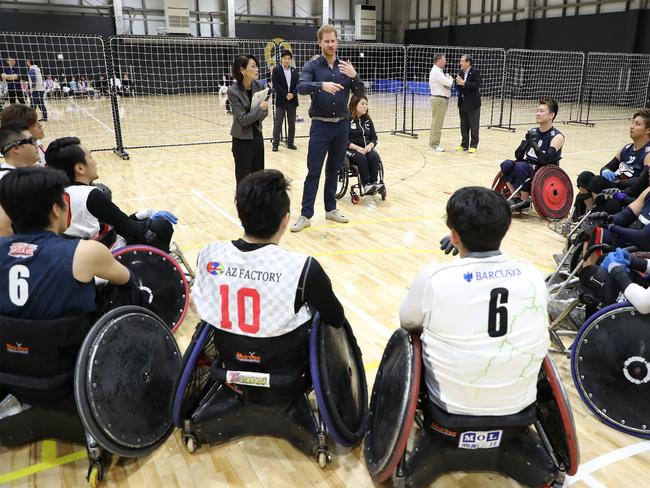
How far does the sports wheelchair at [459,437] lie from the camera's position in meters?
1.89

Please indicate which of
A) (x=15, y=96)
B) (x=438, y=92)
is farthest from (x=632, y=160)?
(x=15, y=96)

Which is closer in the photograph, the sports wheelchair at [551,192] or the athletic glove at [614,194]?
the athletic glove at [614,194]

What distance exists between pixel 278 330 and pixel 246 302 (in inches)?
6.5

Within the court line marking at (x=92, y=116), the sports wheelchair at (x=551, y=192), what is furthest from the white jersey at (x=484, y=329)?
the court line marking at (x=92, y=116)

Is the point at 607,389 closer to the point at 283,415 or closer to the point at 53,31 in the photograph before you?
the point at 283,415

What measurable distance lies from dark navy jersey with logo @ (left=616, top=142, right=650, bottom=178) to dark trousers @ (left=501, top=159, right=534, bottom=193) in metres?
1.02

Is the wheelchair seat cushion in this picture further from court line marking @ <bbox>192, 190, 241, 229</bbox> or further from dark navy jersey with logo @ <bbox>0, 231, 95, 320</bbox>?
court line marking @ <bbox>192, 190, 241, 229</bbox>

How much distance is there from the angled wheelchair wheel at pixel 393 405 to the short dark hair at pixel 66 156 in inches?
81.0

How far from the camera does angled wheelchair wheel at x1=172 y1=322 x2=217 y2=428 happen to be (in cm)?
215

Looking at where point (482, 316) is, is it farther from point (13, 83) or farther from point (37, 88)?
point (13, 83)

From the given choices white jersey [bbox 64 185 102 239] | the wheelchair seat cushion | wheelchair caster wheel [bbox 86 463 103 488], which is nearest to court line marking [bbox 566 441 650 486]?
the wheelchair seat cushion

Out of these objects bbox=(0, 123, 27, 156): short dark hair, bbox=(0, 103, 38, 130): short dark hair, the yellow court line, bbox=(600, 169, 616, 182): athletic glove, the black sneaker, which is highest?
bbox=(0, 103, 38, 130): short dark hair

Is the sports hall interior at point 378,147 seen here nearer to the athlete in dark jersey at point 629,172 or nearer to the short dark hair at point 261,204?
the athlete in dark jersey at point 629,172

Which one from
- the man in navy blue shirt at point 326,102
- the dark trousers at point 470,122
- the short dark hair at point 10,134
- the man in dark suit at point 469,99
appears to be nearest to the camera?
the short dark hair at point 10,134
